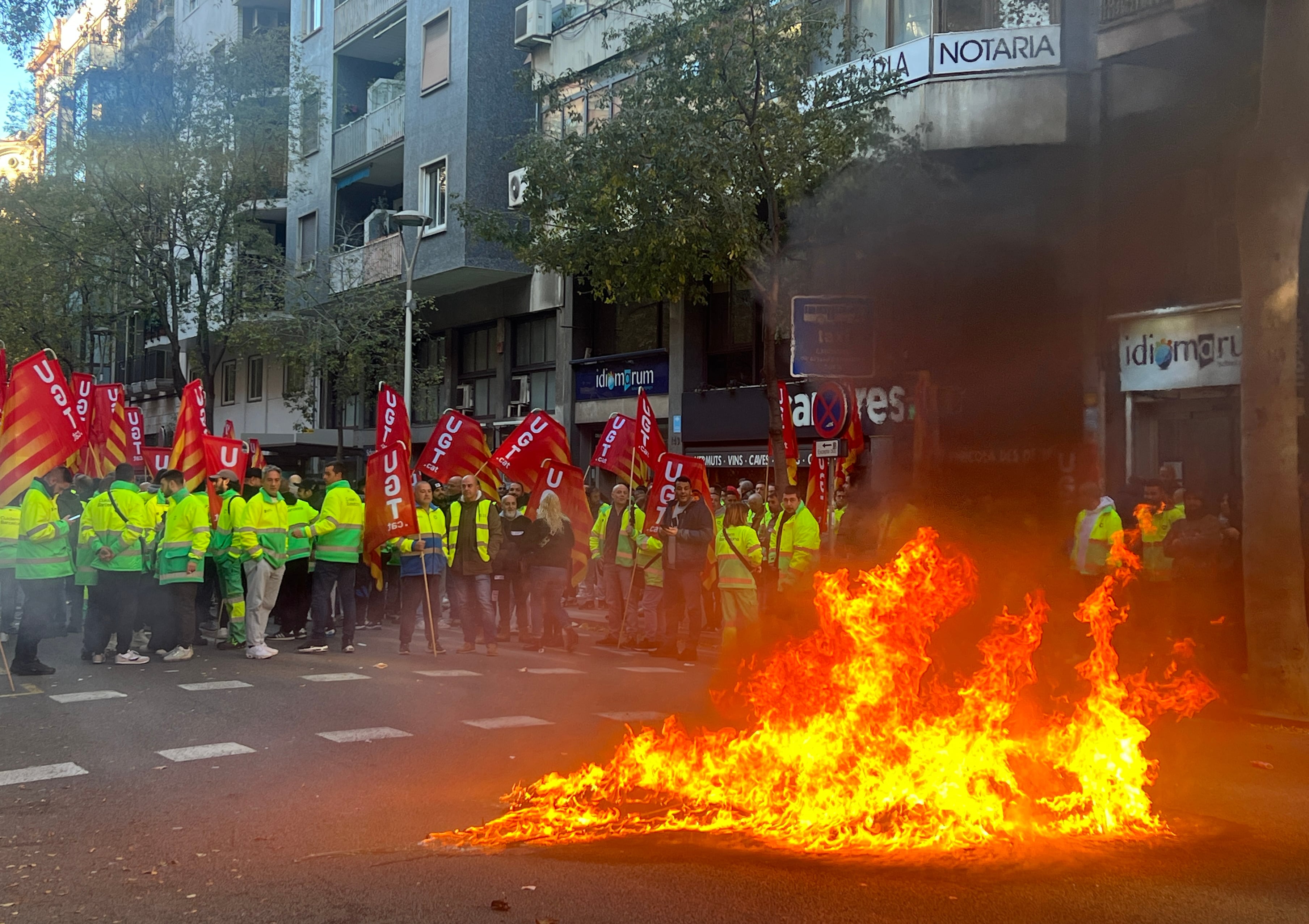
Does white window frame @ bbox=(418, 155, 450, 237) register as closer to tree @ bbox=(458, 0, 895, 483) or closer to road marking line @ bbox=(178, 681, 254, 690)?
A: tree @ bbox=(458, 0, 895, 483)

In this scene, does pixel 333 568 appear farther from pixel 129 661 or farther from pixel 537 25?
pixel 537 25

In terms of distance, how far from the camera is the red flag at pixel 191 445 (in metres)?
12.9

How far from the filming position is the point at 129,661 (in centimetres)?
1027

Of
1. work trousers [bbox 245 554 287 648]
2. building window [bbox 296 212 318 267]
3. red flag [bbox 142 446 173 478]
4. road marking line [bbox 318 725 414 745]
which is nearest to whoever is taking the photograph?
road marking line [bbox 318 725 414 745]

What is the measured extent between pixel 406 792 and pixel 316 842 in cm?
89

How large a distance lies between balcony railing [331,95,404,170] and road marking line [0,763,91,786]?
2112 centimetres

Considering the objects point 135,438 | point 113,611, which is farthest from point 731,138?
point 135,438

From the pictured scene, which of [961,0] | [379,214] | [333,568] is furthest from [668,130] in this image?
[379,214]

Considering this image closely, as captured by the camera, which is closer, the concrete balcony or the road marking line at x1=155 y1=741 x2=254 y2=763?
the road marking line at x1=155 y1=741 x2=254 y2=763

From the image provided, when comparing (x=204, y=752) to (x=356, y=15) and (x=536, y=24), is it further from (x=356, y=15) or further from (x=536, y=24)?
(x=356, y=15)

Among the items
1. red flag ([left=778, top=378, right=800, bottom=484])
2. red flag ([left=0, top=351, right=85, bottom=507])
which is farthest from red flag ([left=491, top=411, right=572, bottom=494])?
red flag ([left=0, top=351, right=85, bottom=507])

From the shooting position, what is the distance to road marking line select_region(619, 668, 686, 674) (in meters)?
10.2

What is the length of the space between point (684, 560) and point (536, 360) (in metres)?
14.1

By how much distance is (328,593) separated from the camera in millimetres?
11414
